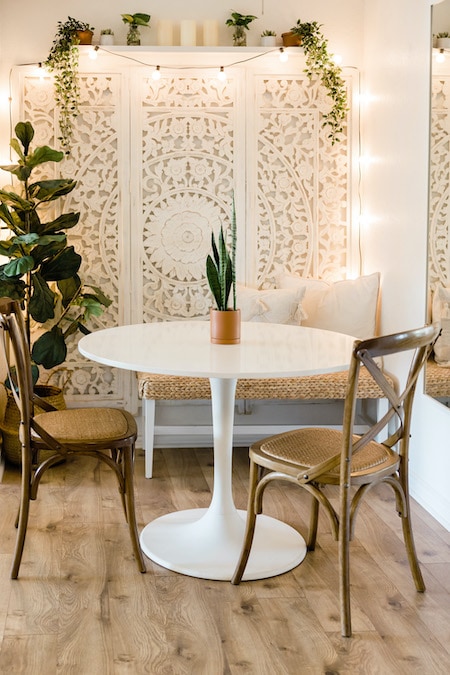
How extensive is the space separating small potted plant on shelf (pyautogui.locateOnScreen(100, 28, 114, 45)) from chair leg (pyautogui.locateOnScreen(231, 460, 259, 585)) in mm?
2702

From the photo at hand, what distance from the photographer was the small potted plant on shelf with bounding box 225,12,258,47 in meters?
4.46

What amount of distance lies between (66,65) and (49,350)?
156cm

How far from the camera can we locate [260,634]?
2.51m

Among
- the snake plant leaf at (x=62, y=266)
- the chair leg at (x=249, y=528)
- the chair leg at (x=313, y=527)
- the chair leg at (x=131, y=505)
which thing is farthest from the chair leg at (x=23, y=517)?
the snake plant leaf at (x=62, y=266)

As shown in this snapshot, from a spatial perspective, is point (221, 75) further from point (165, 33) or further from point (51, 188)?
point (51, 188)

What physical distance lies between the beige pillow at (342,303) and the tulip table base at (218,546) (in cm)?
145

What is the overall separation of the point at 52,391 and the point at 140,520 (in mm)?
1104

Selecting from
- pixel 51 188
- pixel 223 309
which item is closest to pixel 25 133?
pixel 51 188

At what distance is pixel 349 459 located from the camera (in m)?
2.48

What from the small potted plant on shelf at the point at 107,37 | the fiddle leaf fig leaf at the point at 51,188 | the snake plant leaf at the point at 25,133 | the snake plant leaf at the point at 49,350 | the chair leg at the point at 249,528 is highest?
the small potted plant on shelf at the point at 107,37

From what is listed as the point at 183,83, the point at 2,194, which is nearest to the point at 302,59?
the point at 183,83

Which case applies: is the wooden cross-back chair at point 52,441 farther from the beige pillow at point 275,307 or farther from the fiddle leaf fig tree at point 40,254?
the beige pillow at point 275,307

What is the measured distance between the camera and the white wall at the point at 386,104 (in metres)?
3.71

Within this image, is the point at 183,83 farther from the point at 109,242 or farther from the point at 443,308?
the point at 443,308
